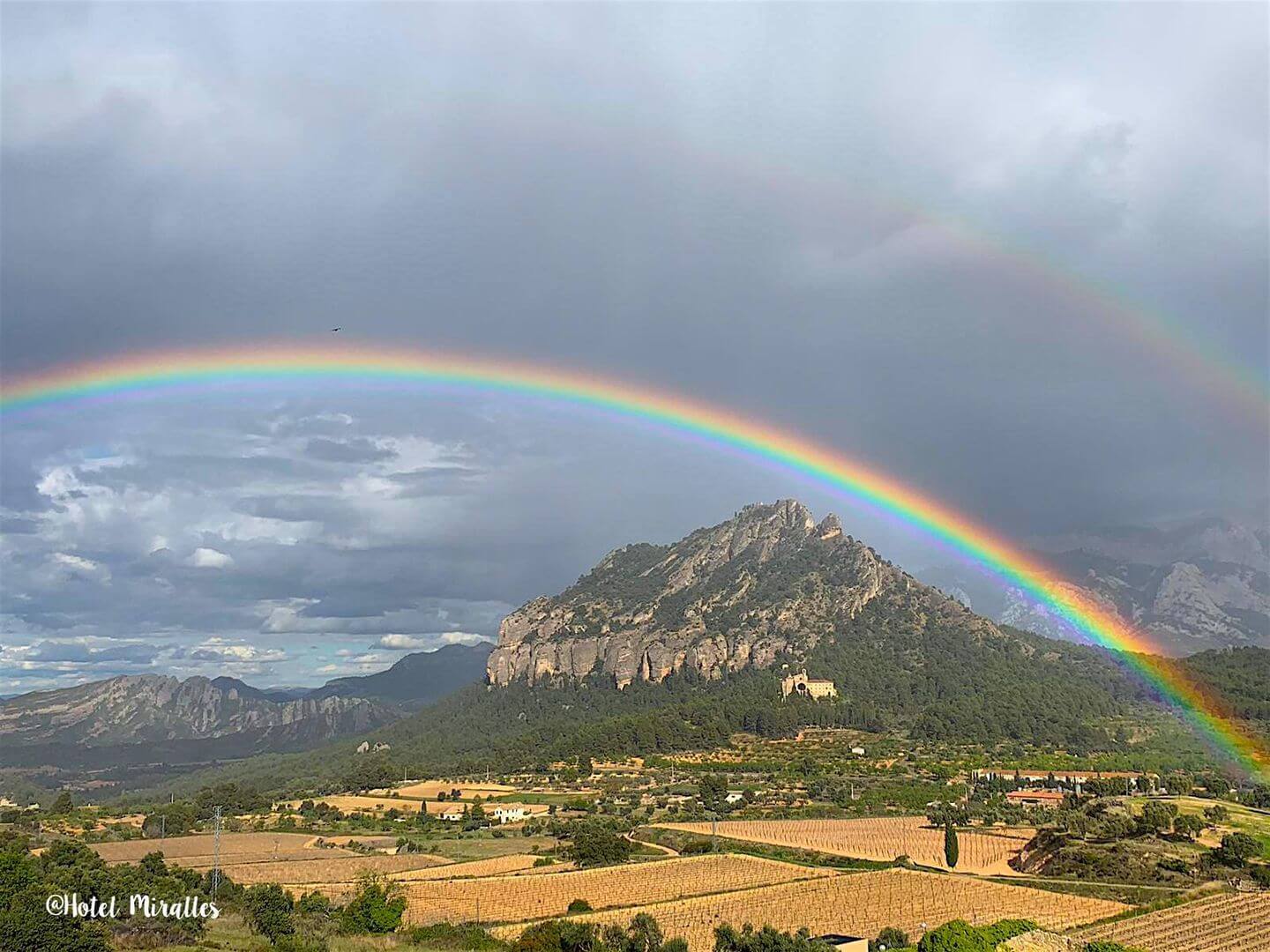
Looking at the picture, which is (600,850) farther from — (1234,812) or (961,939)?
(1234,812)

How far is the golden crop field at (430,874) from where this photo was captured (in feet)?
168

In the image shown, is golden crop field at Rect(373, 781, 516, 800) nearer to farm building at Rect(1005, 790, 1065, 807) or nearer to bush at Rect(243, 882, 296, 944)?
farm building at Rect(1005, 790, 1065, 807)

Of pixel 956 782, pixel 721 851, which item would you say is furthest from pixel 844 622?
pixel 721 851

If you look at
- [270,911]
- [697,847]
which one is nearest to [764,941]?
[270,911]

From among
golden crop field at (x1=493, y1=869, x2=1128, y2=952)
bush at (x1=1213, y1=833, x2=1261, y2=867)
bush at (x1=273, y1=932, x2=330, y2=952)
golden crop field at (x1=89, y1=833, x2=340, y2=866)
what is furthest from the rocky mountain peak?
bush at (x1=273, y1=932, x2=330, y2=952)

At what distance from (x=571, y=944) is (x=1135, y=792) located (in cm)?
6904

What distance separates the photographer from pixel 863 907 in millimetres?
47156

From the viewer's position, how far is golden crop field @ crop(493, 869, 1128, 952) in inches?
1671

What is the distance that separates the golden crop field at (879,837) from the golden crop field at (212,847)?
27333mm

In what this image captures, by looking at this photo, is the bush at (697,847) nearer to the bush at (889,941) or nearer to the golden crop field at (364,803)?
the bush at (889,941)

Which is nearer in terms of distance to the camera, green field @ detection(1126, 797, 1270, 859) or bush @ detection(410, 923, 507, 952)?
bush @ detection(410, 923, 507, 952)

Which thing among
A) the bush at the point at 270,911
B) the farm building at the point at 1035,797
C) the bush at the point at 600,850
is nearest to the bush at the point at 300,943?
the bush at the point at 270,911

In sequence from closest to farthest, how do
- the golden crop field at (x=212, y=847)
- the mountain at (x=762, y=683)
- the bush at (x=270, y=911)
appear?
the bush at (x=270, y=911), the golden crop field at (x=212, y=847), the mountain at (x=762, y=683)

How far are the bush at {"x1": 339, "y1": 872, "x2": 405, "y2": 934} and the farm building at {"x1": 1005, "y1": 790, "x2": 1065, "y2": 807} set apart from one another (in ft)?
195
